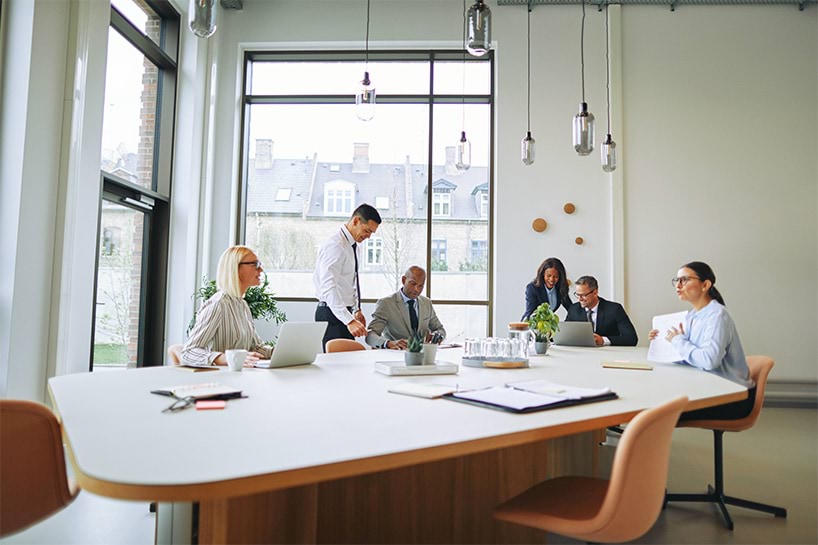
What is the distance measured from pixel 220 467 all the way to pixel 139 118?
5.01 meters

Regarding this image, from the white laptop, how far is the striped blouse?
0.94ft

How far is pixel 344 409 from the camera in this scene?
64.0 inches

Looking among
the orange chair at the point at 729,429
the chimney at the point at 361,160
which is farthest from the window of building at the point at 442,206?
the orange chair at the point at 729,429

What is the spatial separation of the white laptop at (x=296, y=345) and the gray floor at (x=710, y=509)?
2.97 ft

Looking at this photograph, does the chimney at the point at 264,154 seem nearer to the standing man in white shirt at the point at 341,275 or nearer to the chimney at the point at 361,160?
the chimney at the point at 361,160

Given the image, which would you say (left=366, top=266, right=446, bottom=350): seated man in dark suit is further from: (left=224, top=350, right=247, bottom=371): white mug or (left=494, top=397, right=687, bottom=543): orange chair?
(left=494, top=397, right=687, bottom=543): orange chair

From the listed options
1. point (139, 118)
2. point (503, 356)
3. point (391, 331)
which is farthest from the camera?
point (139, 118)

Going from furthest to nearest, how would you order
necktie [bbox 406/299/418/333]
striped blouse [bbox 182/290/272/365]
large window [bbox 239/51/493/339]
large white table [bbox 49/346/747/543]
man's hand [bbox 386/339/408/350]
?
1. large window [bbox 239/51/493/339]
2. necktie [bbox 406/299/418/333]
3. man's hand [bbox 386/339/408/350]
4. striped blouse [bbox 182/290/272/365]
5. large white table [bbox 49/346/747/543]

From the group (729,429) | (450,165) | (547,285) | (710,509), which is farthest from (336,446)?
(450,165)

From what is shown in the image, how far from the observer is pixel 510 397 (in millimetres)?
1769

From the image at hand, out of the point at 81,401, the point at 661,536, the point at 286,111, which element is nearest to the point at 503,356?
the point at 661,536

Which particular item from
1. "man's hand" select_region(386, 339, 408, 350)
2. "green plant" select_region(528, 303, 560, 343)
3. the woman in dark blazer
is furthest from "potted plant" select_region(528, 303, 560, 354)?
the woman in dark blazer

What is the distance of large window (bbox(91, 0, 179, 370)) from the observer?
4.70 metres

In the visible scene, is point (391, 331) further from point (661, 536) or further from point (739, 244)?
point (739, 244)
